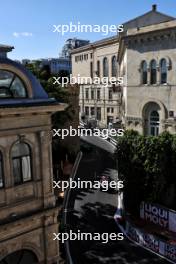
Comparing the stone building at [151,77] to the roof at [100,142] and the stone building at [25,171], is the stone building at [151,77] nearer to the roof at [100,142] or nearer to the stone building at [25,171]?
the roof at [100,142]

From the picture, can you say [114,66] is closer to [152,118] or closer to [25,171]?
[152,118]

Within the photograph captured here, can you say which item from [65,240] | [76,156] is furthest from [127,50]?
[65,240]

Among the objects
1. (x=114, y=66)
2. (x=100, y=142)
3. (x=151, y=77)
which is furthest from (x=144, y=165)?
(x=114, y=66)

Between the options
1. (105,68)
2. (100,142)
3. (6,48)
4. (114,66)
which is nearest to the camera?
(6,48)

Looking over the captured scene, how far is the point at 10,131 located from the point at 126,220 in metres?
14.5

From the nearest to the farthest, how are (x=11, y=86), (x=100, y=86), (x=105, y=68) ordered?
1. (x=11, y=86)
2. (x=100, y=86)
3. (x=105, y=68)

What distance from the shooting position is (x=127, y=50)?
35.7m

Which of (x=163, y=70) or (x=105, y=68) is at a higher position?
(x=105, y=68)

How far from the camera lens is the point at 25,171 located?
13211 mm

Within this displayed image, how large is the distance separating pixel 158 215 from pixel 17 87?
15936 mm

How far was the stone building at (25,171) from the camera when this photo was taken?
40.3ft

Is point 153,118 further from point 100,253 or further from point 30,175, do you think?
point 30,175

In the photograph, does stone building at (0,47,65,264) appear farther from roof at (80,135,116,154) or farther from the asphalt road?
roof at (80,135,116,154)

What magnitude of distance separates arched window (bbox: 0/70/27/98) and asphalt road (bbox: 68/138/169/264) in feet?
40.0
